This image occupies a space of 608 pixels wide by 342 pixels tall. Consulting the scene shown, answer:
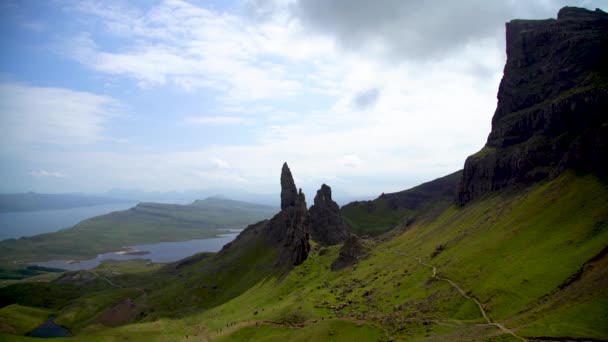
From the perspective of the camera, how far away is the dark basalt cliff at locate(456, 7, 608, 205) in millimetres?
126188

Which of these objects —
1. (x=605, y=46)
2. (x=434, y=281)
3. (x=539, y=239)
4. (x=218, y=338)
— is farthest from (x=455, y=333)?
(x=605, y=46)

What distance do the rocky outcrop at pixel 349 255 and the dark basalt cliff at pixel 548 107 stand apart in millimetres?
60506

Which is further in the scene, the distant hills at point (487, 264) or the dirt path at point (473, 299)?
the distant hills at point (487, 264)

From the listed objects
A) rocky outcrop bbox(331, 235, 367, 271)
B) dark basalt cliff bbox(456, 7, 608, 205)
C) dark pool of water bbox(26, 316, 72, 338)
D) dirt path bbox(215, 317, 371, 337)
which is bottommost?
dark pool of water bbox(26, 316, 72, 338)

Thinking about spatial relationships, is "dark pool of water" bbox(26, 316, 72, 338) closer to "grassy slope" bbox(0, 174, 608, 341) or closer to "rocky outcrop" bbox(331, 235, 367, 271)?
"grassy slope" bbox(0, 174, 608, 341)

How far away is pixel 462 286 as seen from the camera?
303ft

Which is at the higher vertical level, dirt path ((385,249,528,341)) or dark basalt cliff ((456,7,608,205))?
dark basalt cliff ((456,7,608,205))

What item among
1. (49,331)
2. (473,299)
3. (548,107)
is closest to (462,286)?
(473,299)

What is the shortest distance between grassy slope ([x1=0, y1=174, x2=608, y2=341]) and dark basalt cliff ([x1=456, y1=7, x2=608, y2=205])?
11.8 m

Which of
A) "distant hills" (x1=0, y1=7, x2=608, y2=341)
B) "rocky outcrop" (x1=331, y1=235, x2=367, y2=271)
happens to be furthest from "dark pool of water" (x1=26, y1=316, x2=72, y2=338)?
"rocky outcrop" (x1=331, y1=235, x2=367, y2=271)

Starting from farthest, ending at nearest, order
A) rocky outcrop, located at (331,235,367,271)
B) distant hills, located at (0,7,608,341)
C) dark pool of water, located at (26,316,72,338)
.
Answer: dark pool of water, located at (26,316,72,338), rocky outcrop, located at (331,235,367,271), distant hills, located at (0,7,608,341)

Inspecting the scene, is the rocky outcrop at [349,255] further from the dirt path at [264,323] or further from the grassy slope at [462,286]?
the dirt path at [264,323]

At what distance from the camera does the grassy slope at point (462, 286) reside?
228 feet

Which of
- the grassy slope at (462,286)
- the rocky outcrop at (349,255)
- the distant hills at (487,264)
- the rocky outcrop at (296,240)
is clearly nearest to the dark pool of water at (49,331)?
the distant hills at (487,264)
